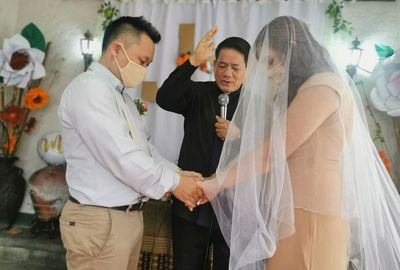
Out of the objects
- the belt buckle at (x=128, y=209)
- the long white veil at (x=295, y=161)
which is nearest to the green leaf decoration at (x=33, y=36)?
the belt buckle at (x=128, y=209)

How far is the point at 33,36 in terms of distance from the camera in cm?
380

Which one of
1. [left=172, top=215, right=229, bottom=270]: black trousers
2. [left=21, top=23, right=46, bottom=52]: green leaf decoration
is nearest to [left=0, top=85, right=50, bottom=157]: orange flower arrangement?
[left=21, top=23, right=46, bottom=52]: green leaf decoration

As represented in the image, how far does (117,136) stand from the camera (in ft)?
5.25

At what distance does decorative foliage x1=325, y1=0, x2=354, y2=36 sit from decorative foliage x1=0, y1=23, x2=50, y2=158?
3.06 m

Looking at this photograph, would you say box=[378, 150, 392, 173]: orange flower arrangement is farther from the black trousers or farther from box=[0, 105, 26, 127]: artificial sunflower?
box=[0, 105, 26, 127]: artificial sunflower

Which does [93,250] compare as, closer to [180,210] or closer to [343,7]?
[180,210]

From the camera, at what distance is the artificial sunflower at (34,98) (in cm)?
365

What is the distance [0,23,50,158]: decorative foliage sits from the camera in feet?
11.9

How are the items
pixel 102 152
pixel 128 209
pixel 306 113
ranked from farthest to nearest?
pixel 128 209, pixel 102 152, pixel 306 113

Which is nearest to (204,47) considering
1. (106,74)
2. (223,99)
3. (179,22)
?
(223,99)

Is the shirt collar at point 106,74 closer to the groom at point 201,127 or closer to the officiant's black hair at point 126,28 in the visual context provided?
the officiant's black hair at point 126,28

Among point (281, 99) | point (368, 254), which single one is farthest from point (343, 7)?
point (368, 254)

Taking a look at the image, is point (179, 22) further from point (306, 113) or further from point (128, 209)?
point (306, 113)

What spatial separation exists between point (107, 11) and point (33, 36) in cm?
88
